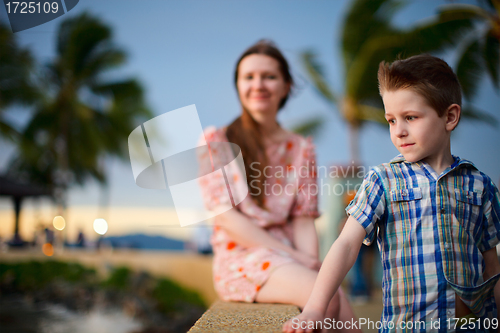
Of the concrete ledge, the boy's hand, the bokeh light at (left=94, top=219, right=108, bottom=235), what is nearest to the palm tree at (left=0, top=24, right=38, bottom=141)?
the bokeh light at (left=94, top=219, right=108, bottom=235)

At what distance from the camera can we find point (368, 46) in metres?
8.59

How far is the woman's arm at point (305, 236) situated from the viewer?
1379 mm

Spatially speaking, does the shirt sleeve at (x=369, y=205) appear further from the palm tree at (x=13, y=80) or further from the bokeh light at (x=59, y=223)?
the bokeh light at (x=59, y=223)

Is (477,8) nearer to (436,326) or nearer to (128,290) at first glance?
(436,326)

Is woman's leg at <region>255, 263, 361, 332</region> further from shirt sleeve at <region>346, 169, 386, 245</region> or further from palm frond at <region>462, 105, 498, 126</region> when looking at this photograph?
palm frond at <region>462, 105, 498, 126</region>

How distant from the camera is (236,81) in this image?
1.53 metres

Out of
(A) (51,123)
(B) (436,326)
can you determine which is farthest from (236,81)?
(A) (51,123)

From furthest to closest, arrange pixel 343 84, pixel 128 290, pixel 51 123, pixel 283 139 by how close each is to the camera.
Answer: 1. pixel 51 123
2. pixel 343 84
3. pixel 128 290
4. pixel 283 139

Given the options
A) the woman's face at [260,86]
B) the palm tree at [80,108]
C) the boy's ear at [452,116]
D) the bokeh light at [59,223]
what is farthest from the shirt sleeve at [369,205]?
the bokeh light at [59,223]

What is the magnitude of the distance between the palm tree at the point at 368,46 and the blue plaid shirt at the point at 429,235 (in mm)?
6007

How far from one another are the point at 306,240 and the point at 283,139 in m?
0.39

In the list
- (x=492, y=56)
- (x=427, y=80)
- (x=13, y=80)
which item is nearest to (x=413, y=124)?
(x=427, y=80)

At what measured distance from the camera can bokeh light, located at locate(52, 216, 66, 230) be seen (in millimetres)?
12052

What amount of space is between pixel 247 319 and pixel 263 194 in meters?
0.55
